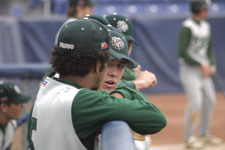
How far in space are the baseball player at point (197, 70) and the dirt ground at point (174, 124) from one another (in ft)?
1.06

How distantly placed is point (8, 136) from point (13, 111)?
369 millimetres

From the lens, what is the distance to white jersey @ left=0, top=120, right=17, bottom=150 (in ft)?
12.0

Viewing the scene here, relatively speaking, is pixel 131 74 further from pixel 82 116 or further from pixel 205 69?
pixel 205 69

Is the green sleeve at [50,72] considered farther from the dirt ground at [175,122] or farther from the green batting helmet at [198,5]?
the green batting helmet at [198,5]

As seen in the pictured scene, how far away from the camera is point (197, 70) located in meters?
7.04

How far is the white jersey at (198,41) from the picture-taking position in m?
7.06

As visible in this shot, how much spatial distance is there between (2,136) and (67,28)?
6.69 feet

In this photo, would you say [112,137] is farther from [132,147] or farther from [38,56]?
[38,56]

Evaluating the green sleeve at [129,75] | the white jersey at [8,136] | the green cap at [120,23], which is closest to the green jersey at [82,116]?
the green sleeve at [129,75]

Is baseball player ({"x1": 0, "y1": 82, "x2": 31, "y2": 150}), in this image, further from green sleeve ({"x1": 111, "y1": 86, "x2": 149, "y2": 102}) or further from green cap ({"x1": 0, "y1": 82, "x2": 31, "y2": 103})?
green sleeve ({"x1": 111, "y1": 86, "x2": 149, "y2": 102})

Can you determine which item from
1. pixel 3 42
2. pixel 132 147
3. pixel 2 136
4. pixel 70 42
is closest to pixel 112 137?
pixel 132 147

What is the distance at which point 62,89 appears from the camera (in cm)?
187

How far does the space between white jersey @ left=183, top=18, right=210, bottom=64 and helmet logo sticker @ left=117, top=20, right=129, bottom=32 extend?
159 inches

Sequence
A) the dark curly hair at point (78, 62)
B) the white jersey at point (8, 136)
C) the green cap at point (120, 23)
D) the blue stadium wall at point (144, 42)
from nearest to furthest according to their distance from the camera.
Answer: the dark curly hair at point (78, 62) < the green cap at point (120, 23) < the white jersey at point (8, 136) < the blue stadium wall at point (144, 42)
